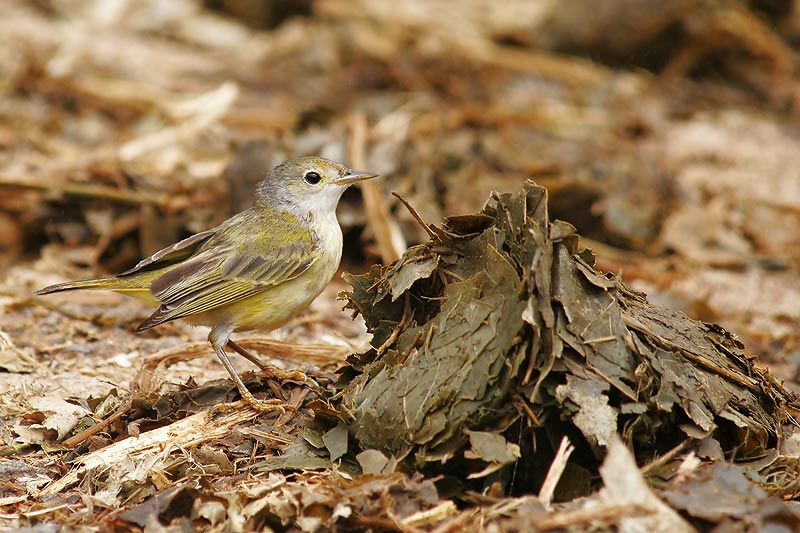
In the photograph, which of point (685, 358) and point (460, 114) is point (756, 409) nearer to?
point (685, 358)

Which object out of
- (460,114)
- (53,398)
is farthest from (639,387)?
(460,114)

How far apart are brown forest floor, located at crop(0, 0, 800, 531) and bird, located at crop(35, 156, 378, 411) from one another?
Answer: 31cm

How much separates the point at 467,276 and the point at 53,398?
249 centimetres

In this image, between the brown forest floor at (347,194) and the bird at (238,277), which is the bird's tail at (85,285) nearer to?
the bird at (238,277)

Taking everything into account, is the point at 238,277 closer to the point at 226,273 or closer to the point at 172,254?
the point at 226,273

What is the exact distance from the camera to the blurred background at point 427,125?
8641 mm

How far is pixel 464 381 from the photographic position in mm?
4203

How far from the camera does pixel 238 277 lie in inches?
236

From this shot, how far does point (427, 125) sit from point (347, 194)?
7.89 feet

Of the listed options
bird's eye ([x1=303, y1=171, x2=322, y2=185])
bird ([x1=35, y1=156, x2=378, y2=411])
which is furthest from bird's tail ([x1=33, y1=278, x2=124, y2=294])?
bird's eye ([x1=303, y1=171, x2=322, y2=185])

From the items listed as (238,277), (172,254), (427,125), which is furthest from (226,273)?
(427,125)

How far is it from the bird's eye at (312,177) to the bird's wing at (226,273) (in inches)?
26.5

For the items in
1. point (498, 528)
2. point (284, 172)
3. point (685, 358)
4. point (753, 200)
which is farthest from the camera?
point (753, 200)

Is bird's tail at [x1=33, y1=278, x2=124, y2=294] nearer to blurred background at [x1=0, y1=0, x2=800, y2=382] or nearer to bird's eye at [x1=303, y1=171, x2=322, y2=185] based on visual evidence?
blurred background at [x1=0, y1=0, x2=800, y2=382]
